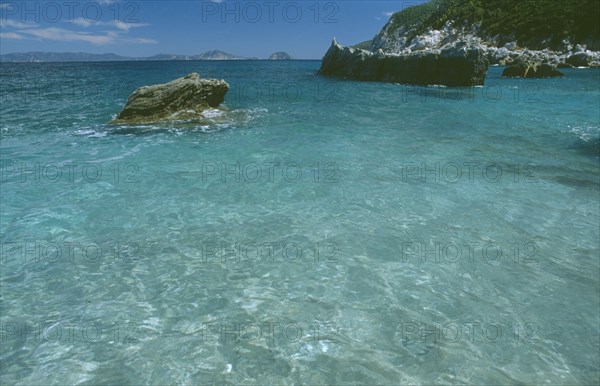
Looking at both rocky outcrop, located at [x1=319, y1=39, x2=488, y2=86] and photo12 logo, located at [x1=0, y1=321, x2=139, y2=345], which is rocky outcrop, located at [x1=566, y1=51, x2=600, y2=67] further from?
photo12 logo, located at [x1=0, y1=321, x2=139, y2=345]

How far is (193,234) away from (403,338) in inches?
214

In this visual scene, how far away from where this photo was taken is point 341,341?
568cm

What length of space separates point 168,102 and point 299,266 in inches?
759

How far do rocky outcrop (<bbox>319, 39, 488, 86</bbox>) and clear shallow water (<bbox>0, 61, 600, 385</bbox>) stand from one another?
1476 inches

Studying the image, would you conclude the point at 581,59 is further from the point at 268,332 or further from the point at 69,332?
the point at 69,332

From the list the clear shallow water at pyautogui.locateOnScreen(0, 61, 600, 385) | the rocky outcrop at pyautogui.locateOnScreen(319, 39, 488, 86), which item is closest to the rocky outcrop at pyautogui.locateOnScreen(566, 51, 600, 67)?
the rocky outcrop at pyautogui.locateOnScreen(319, 39, 488, 86)

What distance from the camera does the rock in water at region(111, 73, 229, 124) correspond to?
22.9m

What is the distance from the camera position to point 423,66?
179 feet

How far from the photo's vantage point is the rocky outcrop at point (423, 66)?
5028 cm

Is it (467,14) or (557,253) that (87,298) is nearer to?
(557,253)

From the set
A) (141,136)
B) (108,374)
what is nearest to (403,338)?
(108,374)

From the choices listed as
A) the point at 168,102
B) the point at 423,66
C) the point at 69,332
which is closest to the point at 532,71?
the point at 423,66

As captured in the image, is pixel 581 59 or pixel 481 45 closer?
pixel 581 59

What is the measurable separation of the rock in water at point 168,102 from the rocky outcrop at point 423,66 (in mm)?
37839
